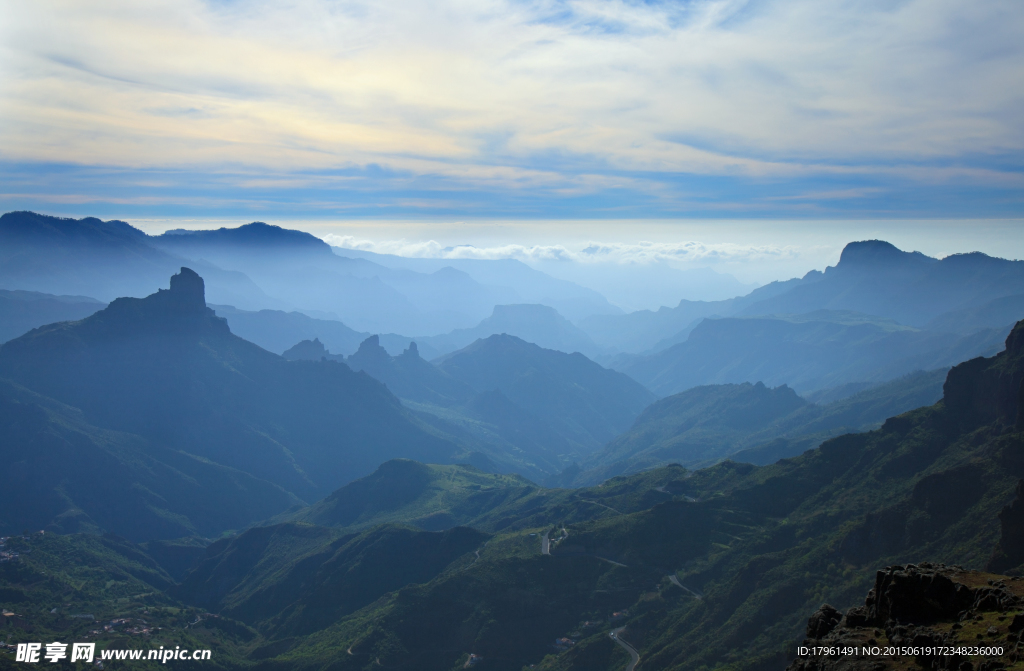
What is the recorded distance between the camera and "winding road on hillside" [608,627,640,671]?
3812 inches

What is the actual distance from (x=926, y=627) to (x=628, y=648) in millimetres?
69749

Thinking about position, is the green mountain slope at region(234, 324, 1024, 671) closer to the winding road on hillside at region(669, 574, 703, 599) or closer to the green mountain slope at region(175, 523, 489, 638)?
the winding road on hillside at region(669, 574, 703, 599)

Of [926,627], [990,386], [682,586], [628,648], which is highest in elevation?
[990,386]

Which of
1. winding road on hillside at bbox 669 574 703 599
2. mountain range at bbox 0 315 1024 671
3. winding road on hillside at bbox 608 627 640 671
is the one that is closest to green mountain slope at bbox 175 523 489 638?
mountain range at bbox 0 315 1024 671

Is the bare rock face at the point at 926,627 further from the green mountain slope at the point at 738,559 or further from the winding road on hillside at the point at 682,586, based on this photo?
the winding road on hillside at the point at 682,586

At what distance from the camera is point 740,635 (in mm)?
95312

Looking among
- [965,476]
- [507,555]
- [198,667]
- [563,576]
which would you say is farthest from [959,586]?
[198,667]

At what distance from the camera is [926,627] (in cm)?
3984

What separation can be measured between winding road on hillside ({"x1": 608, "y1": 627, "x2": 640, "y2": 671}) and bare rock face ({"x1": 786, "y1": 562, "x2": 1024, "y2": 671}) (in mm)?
56773

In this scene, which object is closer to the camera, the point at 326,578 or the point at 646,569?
the point at 646,569

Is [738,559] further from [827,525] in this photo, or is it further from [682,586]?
[827,525]

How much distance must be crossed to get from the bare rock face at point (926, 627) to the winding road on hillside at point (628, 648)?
186 feet

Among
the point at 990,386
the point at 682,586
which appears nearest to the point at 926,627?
the point at 682,586

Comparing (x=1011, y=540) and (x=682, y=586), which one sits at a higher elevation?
(x=1011, y=540)
